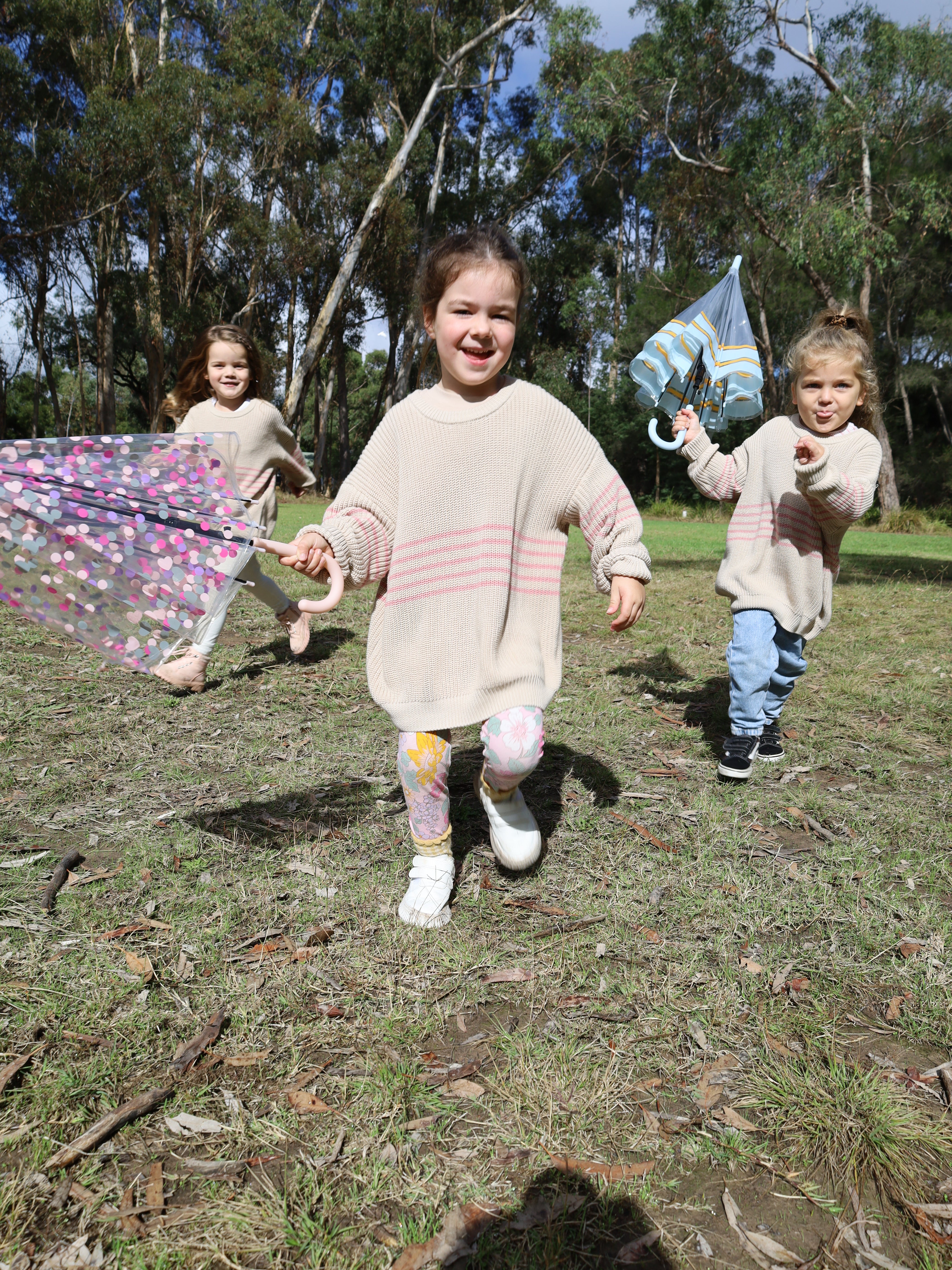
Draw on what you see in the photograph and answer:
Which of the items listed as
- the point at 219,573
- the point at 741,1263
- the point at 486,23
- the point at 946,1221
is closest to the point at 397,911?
the point at 219,573

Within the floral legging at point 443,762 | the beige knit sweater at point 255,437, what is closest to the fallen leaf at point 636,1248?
the floral legging at point 443,762

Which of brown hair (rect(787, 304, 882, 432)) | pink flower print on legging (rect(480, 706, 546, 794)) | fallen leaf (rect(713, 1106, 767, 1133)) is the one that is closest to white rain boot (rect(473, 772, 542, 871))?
pink flower print on legging (rect(480, 706, 546, 794))

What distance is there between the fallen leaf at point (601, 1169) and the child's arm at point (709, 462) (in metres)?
2.94

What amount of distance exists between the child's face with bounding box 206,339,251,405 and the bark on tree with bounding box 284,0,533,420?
60.4 ft

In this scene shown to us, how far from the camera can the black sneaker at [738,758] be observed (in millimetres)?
3596

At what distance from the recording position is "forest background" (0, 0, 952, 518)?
19328 millimetres

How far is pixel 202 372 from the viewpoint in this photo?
507cm

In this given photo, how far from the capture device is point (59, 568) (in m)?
2.22

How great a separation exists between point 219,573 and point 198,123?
26.7 m

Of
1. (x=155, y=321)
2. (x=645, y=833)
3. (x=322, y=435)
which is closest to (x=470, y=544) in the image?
(x=645, y=833)

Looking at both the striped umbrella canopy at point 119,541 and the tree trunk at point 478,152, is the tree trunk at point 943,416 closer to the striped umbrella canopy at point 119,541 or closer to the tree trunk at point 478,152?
the tree trunk at point 478,152

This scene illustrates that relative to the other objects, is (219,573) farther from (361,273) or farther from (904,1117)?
(361,273)

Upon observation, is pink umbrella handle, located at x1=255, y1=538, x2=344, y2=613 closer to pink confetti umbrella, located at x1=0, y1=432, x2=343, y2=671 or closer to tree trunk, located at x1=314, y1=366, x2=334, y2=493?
pink confetti umbrella, located at x1=0, y1=432, x2=343, y2=671

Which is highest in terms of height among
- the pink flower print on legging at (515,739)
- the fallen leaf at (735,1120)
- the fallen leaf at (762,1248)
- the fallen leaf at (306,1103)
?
the pink flower print on legging at (515,739)
